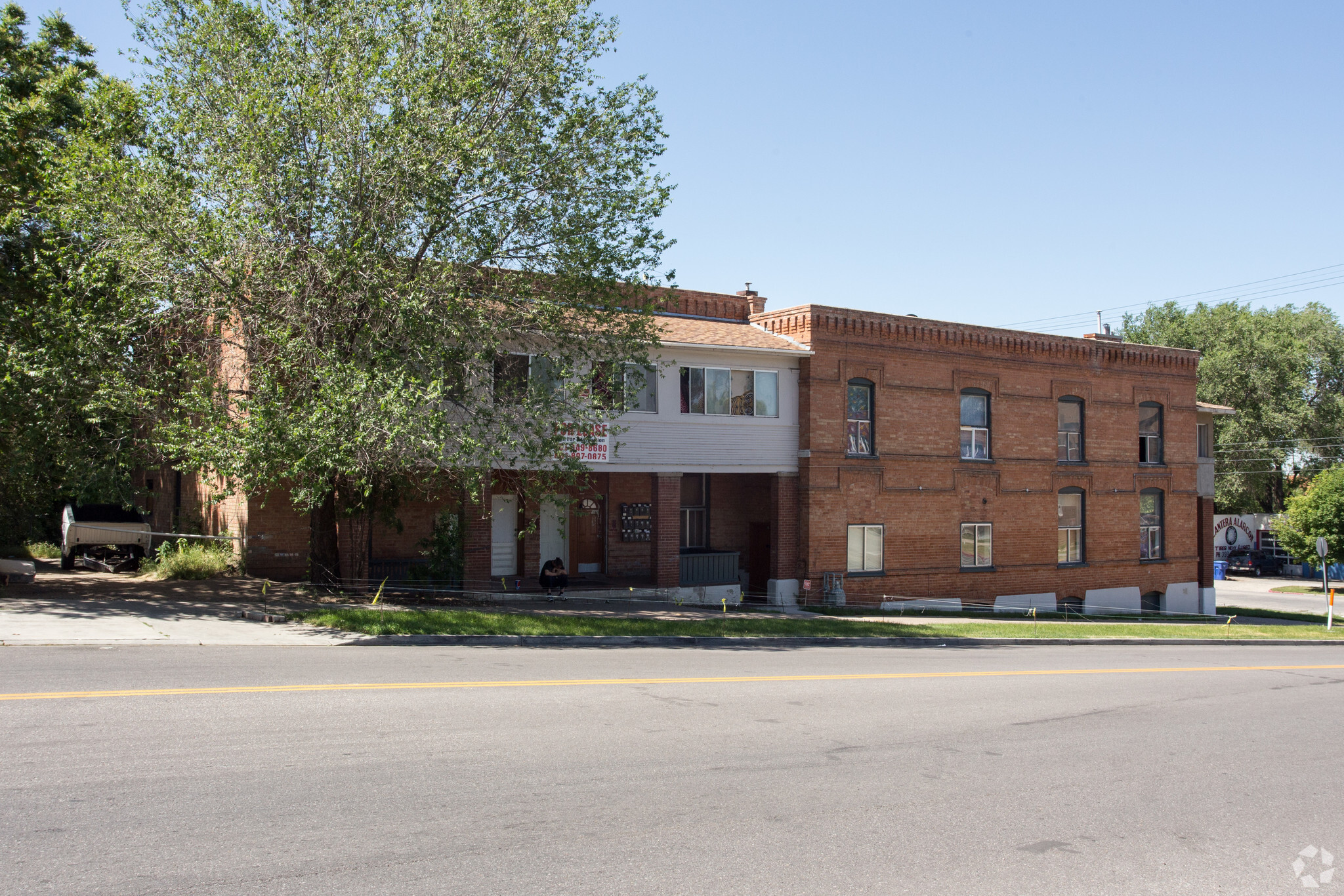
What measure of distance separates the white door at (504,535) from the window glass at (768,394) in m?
6.65

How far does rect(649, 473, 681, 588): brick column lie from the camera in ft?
79.3

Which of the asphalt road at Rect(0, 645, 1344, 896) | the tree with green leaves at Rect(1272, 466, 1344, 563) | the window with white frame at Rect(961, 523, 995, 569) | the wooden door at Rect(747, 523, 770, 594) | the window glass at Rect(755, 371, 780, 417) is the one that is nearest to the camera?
the asphalt road at Rect(0, 645, 1344, 896)

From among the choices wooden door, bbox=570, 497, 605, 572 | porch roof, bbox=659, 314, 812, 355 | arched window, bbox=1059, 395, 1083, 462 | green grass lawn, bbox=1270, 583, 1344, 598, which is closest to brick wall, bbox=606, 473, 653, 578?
wooden door, bbox=570, 497, 605, 572

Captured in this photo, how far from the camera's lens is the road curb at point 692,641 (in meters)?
14.7

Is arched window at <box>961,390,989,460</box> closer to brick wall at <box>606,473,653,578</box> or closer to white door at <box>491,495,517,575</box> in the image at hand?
brick wall at <box>606,473,653,578</box>

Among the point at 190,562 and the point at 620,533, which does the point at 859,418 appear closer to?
the point at 620,533

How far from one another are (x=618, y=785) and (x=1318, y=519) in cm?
5296

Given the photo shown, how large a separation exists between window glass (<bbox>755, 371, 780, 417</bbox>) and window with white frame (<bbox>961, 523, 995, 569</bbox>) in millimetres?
7407

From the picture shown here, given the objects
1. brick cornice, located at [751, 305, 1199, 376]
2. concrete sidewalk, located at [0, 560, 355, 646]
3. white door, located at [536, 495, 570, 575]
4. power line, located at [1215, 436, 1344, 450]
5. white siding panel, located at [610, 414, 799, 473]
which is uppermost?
brick cornice, located at [751, 305, 1199, 376]

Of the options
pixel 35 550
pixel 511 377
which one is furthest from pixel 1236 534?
pixel 35 550

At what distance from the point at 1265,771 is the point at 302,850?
8.39m

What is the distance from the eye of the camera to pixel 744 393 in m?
25.0

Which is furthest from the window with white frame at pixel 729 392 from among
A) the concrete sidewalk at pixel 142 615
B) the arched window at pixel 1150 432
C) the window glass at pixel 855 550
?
the arched window at pixel 1150 432

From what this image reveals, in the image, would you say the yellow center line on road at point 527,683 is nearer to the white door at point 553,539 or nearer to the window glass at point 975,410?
the white door at point 553,539
